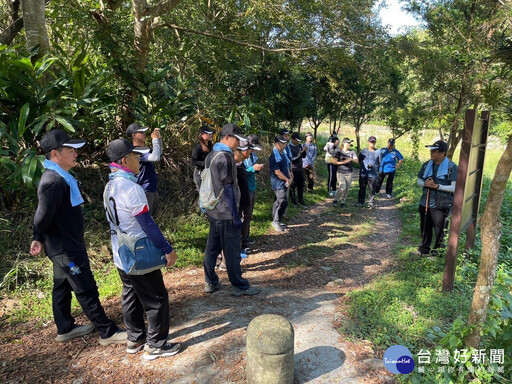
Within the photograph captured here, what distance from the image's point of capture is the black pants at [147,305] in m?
3.04

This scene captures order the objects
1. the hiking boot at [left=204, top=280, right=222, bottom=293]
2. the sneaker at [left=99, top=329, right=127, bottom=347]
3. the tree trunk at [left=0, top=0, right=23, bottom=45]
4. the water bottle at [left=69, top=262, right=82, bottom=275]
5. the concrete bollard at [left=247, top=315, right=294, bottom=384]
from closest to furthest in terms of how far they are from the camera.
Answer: the concrete bollard at [left=247, top=315, right=294, bottom=384] → the water bottle at [left=69, top=262, right=82, bottom=275] → the sneaker at [left=99, top=329, right=127, bottom=347] → the hiking boot at [left=204, top=280, right=222, bottom=293] → the tree trunk at [left=0, top=0, right=23, bottom=45]

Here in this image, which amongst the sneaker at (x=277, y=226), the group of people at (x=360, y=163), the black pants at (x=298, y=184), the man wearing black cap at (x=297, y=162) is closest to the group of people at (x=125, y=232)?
the sneaker at (x=277, y=226)

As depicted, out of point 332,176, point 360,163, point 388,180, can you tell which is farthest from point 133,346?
point 388,180

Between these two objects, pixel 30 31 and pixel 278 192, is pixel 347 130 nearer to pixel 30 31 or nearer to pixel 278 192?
pixel 278 192

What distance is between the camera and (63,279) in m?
3.28

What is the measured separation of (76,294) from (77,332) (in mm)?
563

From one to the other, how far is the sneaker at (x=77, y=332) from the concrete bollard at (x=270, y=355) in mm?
1855

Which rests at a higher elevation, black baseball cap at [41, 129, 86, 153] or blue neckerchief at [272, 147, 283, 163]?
black baseball cap at [41, 129, 86, 153]

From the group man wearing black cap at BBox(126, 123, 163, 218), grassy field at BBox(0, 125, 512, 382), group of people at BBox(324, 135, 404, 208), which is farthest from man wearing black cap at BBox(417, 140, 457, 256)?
man wearing black cap at BBox(126, 123, 163, 218)

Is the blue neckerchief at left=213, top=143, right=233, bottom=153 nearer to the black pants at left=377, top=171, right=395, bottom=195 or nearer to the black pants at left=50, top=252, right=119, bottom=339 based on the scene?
the black pants at left=50, top=252, right=119, bottom=339

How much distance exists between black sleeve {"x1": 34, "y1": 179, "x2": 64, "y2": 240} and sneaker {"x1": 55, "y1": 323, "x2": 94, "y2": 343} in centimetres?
120

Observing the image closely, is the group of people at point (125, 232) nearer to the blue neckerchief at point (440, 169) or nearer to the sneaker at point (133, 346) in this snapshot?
the sneaker at point (133, 346)

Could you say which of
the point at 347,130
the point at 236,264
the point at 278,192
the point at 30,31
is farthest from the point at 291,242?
the point at 347,130

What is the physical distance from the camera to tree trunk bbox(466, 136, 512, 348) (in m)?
2.83
